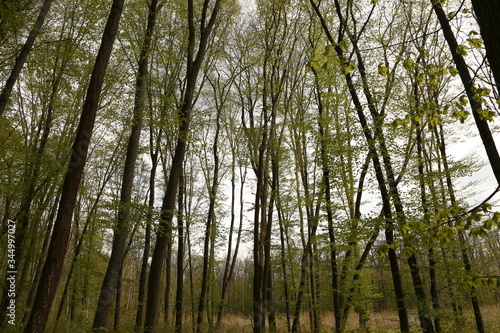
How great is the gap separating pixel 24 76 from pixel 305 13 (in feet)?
36.2

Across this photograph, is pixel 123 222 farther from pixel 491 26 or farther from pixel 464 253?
pixel 464 253

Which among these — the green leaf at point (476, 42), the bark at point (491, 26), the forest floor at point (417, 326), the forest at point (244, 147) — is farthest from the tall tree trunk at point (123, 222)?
the bark at point (491, 26)

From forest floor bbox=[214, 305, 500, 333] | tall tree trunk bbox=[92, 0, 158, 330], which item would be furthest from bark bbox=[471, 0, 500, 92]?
tall tree trunk bbox=[92, 0, 158, 330]

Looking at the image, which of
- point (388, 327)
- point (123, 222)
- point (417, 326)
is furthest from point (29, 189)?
point (388, 327)

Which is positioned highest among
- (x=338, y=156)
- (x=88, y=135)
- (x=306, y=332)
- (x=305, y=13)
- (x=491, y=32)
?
(x=305, y=13)

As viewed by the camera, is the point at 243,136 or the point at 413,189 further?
the point at 243,136

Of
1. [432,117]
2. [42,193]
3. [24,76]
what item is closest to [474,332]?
[432,117]

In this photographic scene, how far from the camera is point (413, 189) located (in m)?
8.91

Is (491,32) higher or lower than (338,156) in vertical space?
lower

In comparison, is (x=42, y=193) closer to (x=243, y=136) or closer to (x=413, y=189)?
(x=243, y=136)

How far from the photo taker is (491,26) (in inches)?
63.4

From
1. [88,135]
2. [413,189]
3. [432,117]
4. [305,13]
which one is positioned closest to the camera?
[432,117]

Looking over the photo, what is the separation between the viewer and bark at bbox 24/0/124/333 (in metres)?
4.00

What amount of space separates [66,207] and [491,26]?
4920 mm
